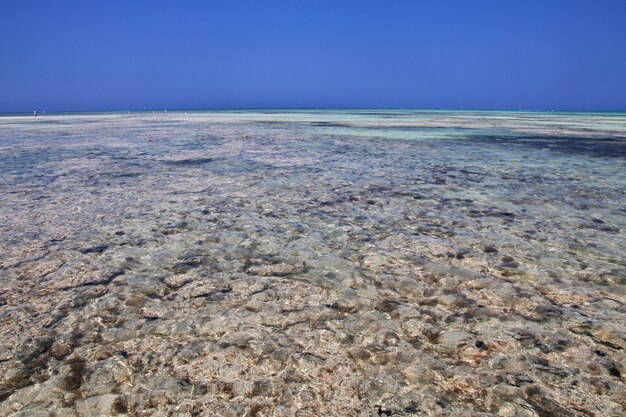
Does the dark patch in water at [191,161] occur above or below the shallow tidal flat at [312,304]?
above

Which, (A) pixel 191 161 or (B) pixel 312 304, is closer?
(B) pixel 312 304

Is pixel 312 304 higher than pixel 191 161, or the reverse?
pixel 191 161

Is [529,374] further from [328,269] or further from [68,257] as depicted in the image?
[68,257]

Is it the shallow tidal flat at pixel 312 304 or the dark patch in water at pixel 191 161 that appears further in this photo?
the dark patch in water at pixel 191 161

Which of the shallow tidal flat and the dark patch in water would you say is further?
the dark patch in water

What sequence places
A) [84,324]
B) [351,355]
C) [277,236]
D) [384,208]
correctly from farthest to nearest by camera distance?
[384,208], [277,236], [84,324], [351,355]

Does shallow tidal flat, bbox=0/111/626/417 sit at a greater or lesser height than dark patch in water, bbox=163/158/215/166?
lesser

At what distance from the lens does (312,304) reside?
2037mm

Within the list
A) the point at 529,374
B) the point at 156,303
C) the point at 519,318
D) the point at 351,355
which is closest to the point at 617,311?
the point at 519,318

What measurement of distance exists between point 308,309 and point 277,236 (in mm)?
1136

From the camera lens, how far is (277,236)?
10.0 ft

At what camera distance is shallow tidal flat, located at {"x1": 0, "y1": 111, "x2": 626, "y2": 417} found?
1407 mm

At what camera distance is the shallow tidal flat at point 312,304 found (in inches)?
55.4

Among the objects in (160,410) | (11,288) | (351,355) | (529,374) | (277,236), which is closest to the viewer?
(160,410)
